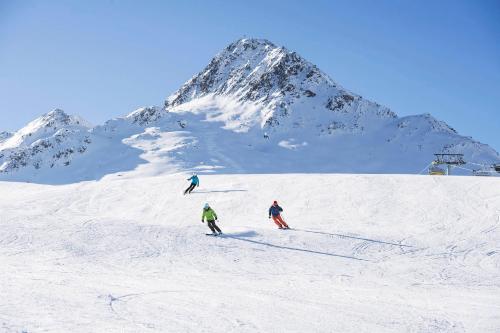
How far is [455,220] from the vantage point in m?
18.7

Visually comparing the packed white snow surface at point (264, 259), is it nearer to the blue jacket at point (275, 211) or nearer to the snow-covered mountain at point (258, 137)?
the blue jacket at point (275, 211)

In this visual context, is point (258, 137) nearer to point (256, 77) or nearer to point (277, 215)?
point (256, 77)

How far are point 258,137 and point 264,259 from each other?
8230 cm

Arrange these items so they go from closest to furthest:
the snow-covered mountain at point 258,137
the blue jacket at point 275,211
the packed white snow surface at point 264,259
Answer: the packed white snow surface at point 264,259
the blue jacket at point 275,211
the snow-covered mountain at point 258,137

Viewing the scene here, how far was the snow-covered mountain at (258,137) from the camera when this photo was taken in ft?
267

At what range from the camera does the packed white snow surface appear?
8414 millimetres

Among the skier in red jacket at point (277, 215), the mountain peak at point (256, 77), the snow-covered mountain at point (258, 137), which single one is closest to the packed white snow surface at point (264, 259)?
the skier in red jacket at point (277, 215)

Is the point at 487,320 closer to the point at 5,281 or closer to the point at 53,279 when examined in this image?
the point at 53,279

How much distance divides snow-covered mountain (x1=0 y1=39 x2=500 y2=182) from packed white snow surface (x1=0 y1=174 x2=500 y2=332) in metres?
49.0

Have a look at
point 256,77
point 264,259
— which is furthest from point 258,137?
point 264,259

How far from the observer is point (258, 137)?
315 feet

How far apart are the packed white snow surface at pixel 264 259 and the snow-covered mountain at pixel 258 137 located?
161 feet

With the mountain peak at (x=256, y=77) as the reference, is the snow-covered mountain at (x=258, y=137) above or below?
below

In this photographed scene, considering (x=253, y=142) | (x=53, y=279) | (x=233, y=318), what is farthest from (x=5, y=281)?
(x=253, y=142)
